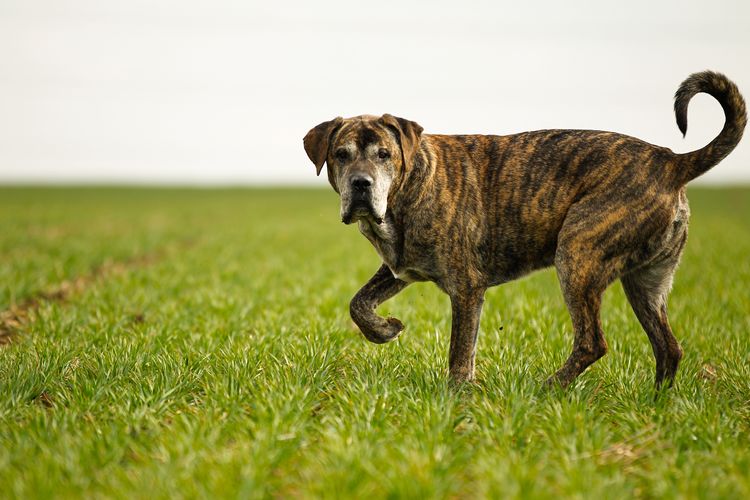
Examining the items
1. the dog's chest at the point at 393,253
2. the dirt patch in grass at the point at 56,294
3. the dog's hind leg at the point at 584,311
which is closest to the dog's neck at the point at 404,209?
the dog's chest at the point at 393,253

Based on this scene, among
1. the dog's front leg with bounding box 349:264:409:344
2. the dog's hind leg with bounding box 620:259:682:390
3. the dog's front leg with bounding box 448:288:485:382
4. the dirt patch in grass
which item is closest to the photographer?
the dog's front leg with bounding box 448:288:485:382

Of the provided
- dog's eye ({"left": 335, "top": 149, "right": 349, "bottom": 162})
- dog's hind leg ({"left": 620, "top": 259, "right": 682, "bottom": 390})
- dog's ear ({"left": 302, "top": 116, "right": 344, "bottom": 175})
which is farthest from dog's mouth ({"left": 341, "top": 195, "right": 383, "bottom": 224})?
dog's hind leg ({"left": 620, "top": 259, "right": 682, "bottom": 390})

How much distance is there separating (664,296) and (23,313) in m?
7.18

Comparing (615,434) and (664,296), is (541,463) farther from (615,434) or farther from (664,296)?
(664,296)

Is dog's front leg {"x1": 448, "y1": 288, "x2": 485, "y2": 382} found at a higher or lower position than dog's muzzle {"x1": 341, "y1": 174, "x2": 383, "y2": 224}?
lower

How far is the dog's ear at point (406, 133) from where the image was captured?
15.9 ft

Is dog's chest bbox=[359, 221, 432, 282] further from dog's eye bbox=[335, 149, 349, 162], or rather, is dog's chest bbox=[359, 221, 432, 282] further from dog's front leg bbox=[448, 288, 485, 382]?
dog's eye bbox=[335, 149, 349, 162]

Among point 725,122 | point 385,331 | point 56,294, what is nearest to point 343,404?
point 385,331

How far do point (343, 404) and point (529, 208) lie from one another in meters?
1.98

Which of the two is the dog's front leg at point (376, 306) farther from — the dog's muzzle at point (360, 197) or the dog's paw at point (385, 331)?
the dog's muzzle at point (360, 197)

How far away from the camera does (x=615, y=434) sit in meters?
3.97

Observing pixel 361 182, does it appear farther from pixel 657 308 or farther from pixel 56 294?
pixel 56 294

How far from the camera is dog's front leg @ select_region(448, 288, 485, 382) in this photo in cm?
482

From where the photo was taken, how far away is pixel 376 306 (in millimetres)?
5453
